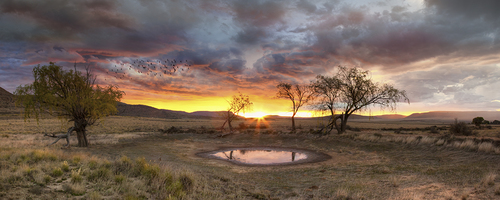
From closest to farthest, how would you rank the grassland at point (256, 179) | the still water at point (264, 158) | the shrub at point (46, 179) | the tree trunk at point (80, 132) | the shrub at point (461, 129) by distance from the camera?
1. the grassland at point (256, 179)
2. the shrub at point (46, 179)
3. the still water at point (264, 158)
4. the tree trunk at point (80, 132)
5. the shrub at point (461, 129)

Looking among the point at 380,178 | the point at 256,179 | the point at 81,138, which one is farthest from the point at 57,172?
the point at 81,138

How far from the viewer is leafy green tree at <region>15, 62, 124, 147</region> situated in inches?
808

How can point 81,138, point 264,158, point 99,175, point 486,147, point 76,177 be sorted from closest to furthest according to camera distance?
point 76,177 < point 99,175 < point 486,147 < point 264,158 < point 81,138

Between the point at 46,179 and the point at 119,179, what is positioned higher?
the point at 46,179

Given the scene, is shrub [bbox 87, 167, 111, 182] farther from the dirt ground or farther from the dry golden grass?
the dirt ground

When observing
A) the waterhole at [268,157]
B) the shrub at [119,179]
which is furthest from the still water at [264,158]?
the shrub at [119,179]

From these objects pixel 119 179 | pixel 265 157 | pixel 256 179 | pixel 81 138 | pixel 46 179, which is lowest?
pixel 265 157

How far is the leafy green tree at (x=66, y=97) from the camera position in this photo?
808 inches

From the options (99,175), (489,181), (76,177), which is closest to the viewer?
(489,181)

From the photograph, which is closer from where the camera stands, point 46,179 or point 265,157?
point 46,179

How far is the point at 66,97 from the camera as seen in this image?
21719 mm

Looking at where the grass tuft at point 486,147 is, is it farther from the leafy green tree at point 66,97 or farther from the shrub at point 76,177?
the leafy green tree at point 66,97

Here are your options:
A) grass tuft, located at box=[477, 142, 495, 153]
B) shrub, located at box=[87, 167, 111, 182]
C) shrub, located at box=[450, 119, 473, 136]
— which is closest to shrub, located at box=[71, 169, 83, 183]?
shrub, located at box=[87, 167, 111, 182]

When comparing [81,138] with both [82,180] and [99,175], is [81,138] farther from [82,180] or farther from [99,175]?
[82,180]
